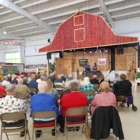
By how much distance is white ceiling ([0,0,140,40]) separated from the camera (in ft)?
33.2

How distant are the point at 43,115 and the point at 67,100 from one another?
0.57 meters

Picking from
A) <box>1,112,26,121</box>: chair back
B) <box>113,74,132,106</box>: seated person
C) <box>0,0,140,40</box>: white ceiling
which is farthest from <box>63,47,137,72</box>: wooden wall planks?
<box>1,112,26,121</box>: chair back

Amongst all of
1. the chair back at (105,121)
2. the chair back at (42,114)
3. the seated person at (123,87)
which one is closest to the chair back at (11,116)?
the chair back at (42,114)

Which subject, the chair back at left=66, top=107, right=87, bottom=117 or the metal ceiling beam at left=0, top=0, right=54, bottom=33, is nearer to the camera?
the chair back at left=66, top=107, right=87, bottom=117

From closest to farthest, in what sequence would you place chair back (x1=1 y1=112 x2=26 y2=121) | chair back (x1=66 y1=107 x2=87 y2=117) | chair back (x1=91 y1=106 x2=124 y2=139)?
1. chair back (x1=1 y1=112 x2=26 y2=121)
2. chair back (x1=91 y1=106 x2=124 y2=139)
3. chair back (x1=66 y1=107 x2=87 y2=117)

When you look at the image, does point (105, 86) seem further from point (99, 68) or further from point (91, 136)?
point (99, 68)

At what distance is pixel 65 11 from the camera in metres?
11.7

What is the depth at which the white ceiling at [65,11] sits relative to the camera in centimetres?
1012

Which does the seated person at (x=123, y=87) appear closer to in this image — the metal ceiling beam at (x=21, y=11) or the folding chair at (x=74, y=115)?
the folding chair at (x=74, y=115)

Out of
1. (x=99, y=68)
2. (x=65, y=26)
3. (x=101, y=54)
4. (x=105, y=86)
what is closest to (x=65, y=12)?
(x=65, y=26)

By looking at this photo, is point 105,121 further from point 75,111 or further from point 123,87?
point 123,87

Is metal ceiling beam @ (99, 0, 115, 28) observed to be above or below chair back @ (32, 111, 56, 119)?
above

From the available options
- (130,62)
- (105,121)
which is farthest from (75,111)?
(130,62)

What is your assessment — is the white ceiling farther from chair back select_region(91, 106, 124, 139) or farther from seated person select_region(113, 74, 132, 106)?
chair back select_region(91, 106, 124, 139)
